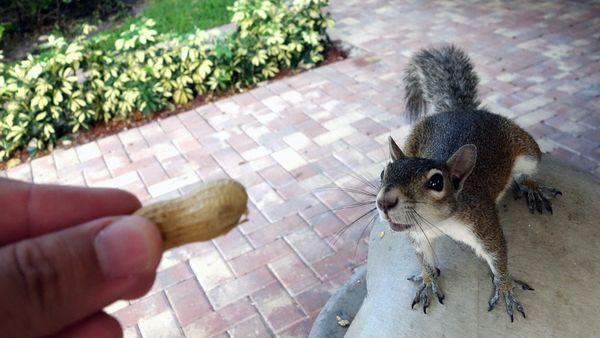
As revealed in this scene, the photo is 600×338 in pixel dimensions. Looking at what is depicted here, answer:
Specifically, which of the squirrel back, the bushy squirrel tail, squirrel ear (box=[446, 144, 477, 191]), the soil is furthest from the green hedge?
squirrel ear (box=[446, 144, 477, 191])

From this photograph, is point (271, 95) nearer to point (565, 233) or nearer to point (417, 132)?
point (417, 132)

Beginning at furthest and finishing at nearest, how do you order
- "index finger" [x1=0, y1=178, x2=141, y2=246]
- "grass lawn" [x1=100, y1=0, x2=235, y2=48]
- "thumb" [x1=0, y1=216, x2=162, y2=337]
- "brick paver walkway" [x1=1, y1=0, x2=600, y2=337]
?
"grass lawn" [x1=100, y1=0, x2=235, y2=48], "brick paver walkway" [x1=1, y1=0, x2=600, y2=337], "index finger" [x1=0, y1=178, x2=141, y2=246], "thumb" [x1=0, y1=216, x2=162, y2=337]

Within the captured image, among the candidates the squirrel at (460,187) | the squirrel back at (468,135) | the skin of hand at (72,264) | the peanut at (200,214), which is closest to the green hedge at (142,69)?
the squirrel back at (468,135)

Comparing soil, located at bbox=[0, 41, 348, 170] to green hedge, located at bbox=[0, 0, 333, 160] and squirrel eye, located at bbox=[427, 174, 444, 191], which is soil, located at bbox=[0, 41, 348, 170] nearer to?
green hedge, located at bbox=[0, 0, 333, 160]

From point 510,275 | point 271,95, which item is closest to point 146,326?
point 510,275

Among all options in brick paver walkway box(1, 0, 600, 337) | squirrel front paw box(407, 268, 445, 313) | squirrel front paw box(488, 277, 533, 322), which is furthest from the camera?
brick paver walkway box(1, 0, 600, 337)
